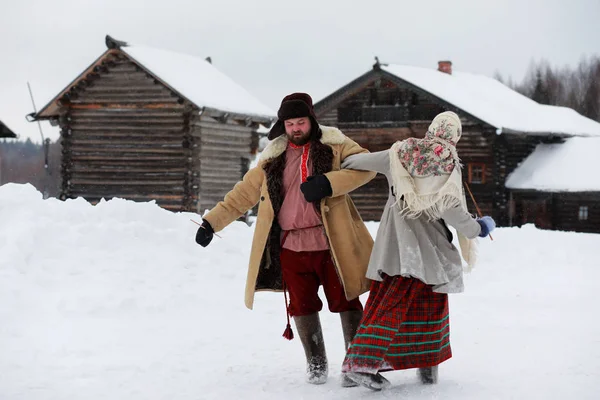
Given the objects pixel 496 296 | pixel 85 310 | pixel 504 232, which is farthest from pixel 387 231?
pixel 504 232

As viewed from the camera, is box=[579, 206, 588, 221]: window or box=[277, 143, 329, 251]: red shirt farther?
box=[579, 206, 588, 221]: window

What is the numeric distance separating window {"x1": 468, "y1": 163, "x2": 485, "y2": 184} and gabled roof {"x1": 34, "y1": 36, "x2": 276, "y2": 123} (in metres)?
6.10

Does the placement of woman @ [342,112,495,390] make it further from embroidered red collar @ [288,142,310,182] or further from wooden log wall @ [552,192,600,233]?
wooden log wall @ [552,192,600,233]

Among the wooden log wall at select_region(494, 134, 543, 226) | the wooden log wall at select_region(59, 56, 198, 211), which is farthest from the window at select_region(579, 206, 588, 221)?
the wooden log wall at select_region(59, 56, 198, 211)

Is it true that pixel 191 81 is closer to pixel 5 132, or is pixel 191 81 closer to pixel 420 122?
pixel 5 132

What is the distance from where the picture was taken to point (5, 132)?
68.8ft

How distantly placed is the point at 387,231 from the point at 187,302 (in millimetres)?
3046

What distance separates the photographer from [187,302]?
724 centimetres

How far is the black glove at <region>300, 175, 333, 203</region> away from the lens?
185 inches

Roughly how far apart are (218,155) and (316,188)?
50.3 ft

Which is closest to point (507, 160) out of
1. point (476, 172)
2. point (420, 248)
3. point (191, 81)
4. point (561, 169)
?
point (561, 169)

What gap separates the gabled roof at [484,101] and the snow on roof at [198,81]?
3733 mm

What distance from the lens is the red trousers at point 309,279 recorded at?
492 cm

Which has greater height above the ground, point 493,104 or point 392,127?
point 493,104
